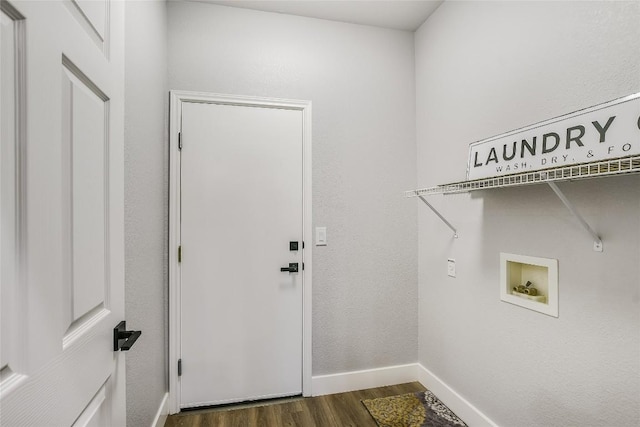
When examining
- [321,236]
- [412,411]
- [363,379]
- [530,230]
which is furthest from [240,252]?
[530,230]

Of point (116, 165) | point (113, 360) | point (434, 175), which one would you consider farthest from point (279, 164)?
point (113, 360)

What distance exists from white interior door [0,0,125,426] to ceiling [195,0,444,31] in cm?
146

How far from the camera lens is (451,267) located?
6.59 ft

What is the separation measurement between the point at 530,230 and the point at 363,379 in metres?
1.57

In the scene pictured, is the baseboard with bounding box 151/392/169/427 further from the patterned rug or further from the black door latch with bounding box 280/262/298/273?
the patterned rug

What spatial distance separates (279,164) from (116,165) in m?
1.30

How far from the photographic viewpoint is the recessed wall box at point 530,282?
1.35m

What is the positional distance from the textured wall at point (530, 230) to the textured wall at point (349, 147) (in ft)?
0.68

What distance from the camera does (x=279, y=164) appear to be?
2127 millimetres

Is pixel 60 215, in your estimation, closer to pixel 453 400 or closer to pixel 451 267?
pixel 451 267

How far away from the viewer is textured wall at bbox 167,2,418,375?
6.90ft

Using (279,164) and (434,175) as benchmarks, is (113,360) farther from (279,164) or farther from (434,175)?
(434,175)

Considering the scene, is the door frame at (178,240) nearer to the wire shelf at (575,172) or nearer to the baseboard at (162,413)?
the baseboard at (162,413)

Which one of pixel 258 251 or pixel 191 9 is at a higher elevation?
pixel 191 9
